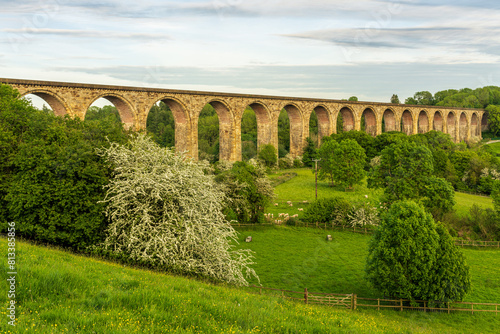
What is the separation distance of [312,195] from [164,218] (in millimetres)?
28858

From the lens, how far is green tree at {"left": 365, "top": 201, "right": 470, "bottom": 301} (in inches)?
Result: 697

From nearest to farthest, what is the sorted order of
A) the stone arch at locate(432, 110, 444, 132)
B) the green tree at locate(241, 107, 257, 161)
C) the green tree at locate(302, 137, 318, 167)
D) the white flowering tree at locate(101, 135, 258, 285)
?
the white flowering tree at locate(101, 135, 258, 285) < the green tree at locate(302, 137, 318, 167) < the green tree at locate(241, 107, 257, 161) < the stone arch at locate(432, 110, 444, 132)

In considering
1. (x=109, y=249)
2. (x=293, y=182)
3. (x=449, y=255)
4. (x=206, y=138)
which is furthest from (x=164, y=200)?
(x=206, y=138)

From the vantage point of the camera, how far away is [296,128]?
197 feet

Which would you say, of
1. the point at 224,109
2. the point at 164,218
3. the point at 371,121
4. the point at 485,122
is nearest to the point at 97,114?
the point at 224,109

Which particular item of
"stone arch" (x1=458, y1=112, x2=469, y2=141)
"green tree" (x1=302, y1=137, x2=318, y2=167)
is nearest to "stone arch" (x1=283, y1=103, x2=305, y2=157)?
"green tree" (x1=302, y1=137, x2=318, y2=167)

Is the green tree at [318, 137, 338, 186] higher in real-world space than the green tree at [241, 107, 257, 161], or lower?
lower

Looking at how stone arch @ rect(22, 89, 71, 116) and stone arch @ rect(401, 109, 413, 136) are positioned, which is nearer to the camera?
stone arch @ rect(22, 89, 71, 116)

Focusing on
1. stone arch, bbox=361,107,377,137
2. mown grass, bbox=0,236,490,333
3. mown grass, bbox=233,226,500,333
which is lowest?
mown grass, bbox=233,226,500,333

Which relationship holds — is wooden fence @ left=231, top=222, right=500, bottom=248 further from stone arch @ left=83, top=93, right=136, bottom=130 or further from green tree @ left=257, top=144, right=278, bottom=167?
green tree @ left=257, top=144, right=278, bottom=167

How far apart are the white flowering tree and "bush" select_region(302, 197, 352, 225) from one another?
1704 cm

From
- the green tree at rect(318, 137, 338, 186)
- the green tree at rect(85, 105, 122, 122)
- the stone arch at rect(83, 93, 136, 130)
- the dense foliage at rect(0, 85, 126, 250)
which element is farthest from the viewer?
the green tree at rect(85, 105, 122, 122)

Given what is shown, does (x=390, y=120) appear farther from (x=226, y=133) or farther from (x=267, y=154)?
(x=226, y=133)

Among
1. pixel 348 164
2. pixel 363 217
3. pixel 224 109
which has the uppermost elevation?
Answer: pixel 224 109
